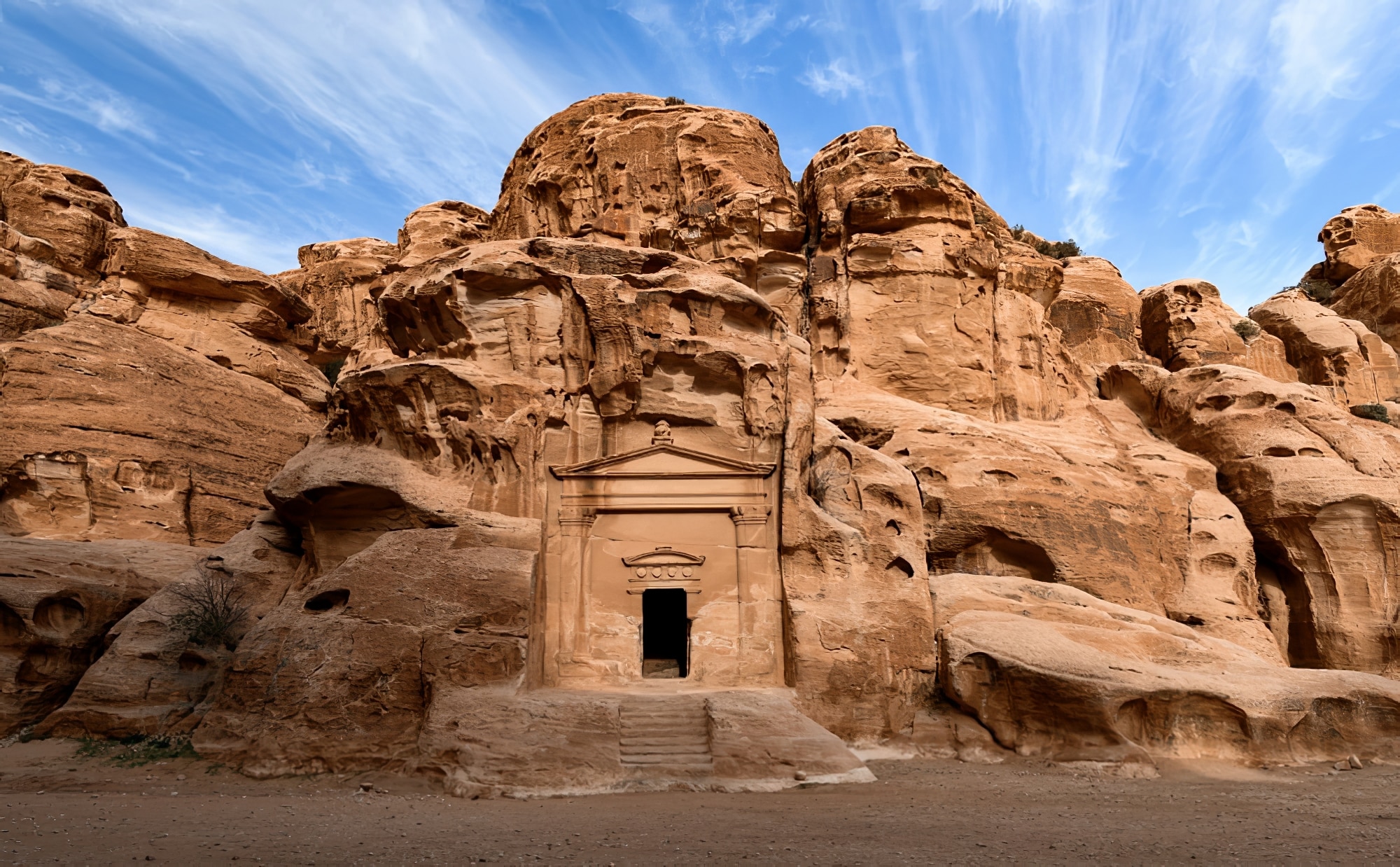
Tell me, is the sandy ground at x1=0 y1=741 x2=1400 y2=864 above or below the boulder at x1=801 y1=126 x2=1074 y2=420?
below

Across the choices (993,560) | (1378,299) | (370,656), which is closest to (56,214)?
(370,656)

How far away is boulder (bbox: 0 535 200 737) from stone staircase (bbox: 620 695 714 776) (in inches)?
396

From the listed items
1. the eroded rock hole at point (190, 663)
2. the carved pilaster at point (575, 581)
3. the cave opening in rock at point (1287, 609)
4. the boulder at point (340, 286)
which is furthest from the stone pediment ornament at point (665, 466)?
the boulder at point (340, 286)

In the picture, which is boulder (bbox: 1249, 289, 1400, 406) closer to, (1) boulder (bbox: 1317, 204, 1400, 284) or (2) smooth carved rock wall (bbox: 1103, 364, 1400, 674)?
(2) smooth carved rock wall (bbox: 1103, 364, 1400, 674)

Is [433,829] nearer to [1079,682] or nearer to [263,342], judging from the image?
[1079,682]

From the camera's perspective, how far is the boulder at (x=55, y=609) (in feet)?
47.3

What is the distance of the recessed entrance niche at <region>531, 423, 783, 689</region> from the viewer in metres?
15.4

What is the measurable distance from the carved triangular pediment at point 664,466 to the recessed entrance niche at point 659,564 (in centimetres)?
2

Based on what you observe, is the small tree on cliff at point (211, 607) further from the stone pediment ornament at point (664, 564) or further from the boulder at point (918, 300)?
Answer: the boulder at point (918, 300)

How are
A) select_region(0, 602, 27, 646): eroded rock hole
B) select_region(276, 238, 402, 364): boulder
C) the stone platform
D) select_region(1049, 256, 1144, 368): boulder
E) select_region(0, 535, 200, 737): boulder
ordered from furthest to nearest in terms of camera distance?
select_region(276, 238, 402, 364): boulder
select_region(1049, 256, 1144, 368): boulder
select_region(0, 602, 27, 646): eroded rock hole
select_region(0, 535, 200, 737): boulder
the stone platform

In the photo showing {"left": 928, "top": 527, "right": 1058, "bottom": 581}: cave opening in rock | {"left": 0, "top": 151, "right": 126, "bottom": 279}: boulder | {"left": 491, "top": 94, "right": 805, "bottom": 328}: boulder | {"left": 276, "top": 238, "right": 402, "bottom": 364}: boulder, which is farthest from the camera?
{"left": 276, "top": 238, "right": 402, "bottom": 364}: boulder

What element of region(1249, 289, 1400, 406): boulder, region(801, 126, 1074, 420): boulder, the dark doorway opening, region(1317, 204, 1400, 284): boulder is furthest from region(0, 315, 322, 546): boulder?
region(1317, 204, 1400, 284): boulder

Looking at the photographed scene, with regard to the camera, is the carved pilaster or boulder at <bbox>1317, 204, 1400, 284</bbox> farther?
boulder at <bbox>1317, 204, 1400, 284</bbox>

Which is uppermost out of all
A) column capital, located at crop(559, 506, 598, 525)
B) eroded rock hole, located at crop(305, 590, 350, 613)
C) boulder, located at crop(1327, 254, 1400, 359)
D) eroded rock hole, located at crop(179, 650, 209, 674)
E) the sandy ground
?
boulder, located at crop(1327, 254, 1400, 359)
